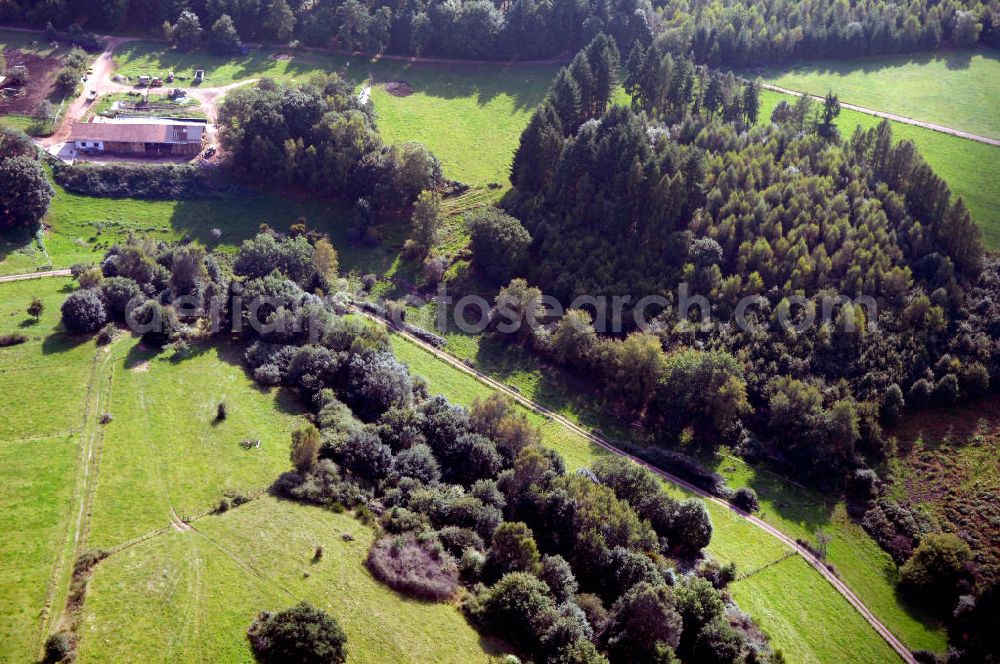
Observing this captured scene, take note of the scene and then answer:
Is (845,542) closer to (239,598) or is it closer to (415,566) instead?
(415,566)

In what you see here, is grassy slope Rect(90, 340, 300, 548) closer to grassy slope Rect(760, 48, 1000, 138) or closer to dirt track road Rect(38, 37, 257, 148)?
dirt track road Rect(38, 37, 257, 148)

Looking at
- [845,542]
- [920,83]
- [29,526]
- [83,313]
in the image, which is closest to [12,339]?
[83,313]

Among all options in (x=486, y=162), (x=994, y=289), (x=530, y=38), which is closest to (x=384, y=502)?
(x=486, y=162)

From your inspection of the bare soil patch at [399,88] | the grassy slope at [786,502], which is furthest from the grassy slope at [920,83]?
the grassy slope at [786,502]

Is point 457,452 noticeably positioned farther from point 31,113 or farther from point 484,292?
point 31,113

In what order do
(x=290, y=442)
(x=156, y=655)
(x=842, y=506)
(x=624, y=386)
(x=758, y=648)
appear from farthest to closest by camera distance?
(x=624, y=386) < (x=842, y=506) < (x=290, y=442) < (x=758, y=648) < (x=156, y=655)

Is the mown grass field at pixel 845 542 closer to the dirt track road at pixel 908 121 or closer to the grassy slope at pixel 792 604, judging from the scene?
the grassy slope at pixel 792 604
